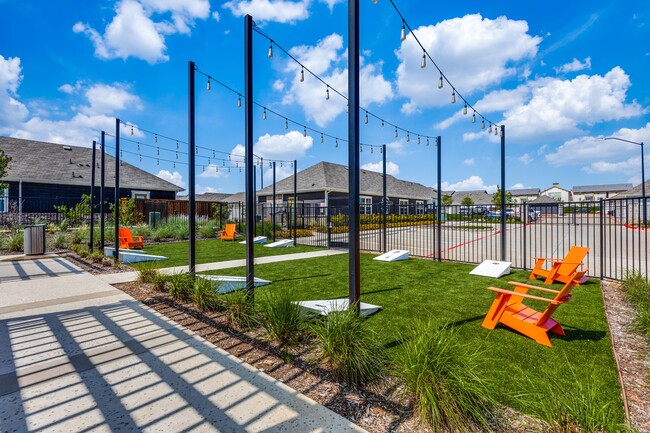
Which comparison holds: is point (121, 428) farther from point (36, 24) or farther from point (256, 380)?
point (36, 24)

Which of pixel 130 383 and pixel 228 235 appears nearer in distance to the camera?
pixel 130 383

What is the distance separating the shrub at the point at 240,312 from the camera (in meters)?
4.07

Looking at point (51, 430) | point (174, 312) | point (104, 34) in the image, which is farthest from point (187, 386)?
point (104, 34)

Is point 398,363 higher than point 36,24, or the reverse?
point 36,24

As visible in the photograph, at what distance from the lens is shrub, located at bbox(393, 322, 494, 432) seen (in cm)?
205

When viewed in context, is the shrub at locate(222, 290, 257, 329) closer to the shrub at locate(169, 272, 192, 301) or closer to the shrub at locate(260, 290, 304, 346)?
the shrub at locate(260, 290, 304, 346)

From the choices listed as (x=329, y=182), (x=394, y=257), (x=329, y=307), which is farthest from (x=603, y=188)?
(x=329, y=307)

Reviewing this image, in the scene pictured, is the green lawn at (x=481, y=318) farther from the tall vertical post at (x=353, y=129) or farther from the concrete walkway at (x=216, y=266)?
the tall vertical post at (x=353, y=129)

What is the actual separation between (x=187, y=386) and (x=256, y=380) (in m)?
0.59

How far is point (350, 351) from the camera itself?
2789mm

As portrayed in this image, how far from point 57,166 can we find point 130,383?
2828cm

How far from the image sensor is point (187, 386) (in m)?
2.67

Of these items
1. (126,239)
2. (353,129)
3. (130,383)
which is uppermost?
(353,129)

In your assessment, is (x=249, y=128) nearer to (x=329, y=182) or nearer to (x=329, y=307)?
(x=329, y=307)
